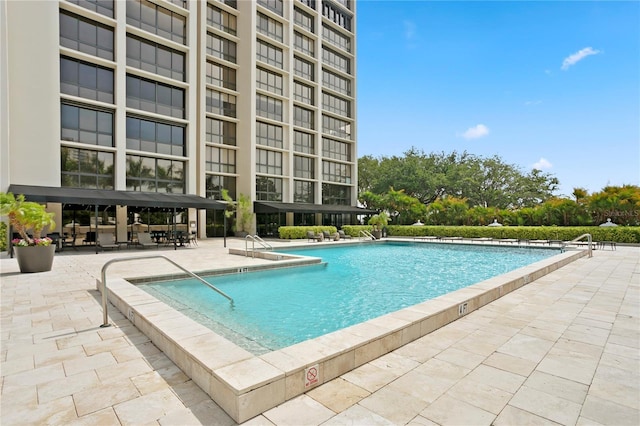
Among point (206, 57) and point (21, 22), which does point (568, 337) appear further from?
point (206, 57)

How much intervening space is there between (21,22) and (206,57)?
36.2 ft

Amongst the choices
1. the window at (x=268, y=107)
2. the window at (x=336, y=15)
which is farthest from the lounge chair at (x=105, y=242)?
the window at (x=336, y=15)

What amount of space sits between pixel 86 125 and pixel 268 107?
44.7ft

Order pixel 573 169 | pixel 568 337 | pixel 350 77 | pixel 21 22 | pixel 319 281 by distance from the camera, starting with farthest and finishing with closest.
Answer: pixel 573 169 → pixel 350 77 → pixel 21 22 → pixel 319 281 → pixel 568 337

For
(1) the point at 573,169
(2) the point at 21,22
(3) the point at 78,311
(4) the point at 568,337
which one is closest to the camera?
(4) the point at 568,337

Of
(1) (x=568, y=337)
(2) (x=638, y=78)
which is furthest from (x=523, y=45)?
(1) (x=568, y=337)

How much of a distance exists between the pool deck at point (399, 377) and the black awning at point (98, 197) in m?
11.0

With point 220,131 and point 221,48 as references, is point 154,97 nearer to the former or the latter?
point 220,131

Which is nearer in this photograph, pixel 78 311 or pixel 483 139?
pixel 78 311

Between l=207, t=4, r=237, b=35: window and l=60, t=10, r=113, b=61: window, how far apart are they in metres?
8.78

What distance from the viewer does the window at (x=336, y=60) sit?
111 feet

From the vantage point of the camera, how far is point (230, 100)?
27031 mm

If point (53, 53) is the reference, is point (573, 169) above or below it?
below

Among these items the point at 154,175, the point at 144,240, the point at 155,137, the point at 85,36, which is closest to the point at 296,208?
the point at 154,175
